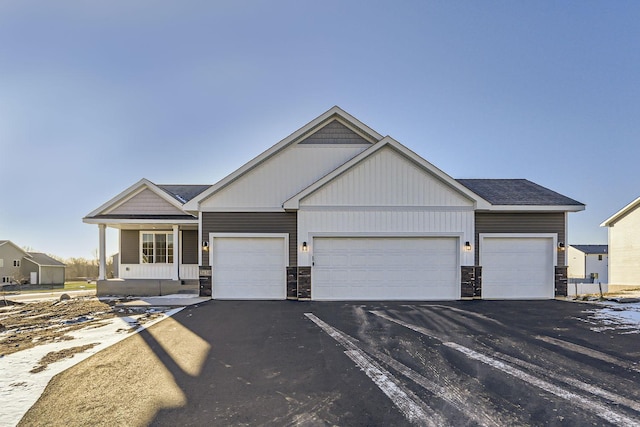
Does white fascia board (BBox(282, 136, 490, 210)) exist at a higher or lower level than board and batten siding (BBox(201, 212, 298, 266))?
higher

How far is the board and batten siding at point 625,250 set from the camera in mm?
19547

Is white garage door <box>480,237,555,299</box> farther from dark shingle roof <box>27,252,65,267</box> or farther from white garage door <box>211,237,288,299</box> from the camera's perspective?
dark shingle roof <box>27,252,65,267</box>

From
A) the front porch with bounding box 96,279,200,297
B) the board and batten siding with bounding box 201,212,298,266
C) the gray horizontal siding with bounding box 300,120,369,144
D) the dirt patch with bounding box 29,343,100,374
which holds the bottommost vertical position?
the front porch with bounding box 96,279,200,297

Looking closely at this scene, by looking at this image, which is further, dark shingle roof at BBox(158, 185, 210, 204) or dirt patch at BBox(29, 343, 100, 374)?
dark shingle roof at BBox(158, 185, 210, 204)

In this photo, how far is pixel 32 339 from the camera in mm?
5996

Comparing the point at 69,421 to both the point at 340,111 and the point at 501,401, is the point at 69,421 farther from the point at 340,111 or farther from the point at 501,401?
the point at 340,111

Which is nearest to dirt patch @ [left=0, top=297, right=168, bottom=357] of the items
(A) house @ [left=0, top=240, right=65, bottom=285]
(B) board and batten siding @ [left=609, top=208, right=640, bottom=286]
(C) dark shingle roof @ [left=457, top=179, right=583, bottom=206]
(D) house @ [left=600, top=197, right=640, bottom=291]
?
(C) dark shingle roof @ [left=457, top=179, right=583, bottom=206]

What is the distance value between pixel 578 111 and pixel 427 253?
11.7 meters

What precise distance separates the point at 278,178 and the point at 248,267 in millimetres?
3316

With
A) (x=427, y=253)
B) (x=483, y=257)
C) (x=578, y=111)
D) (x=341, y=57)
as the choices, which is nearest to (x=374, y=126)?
(x=341, y=57)

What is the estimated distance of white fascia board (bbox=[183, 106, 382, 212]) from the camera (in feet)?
37.6

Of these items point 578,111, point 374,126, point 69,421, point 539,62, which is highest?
point 539,62

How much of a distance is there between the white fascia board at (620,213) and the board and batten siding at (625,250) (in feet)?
0.53

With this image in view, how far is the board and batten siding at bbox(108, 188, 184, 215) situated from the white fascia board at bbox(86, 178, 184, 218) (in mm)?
132
